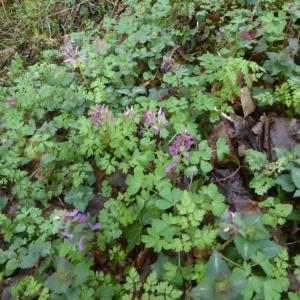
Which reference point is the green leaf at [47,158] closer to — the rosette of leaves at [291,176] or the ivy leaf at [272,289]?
the rosette of leaves at [291,176]

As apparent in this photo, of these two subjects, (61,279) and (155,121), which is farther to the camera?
(155,121)

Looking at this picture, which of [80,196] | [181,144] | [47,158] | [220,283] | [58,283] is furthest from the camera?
[47,158]

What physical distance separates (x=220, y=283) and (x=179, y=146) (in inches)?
34.9

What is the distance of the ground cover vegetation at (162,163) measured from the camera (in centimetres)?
205

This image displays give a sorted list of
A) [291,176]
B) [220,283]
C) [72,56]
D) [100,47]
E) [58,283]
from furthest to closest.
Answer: [100,47] < [72,56] < [291,176] < [58,283] < [220,283]

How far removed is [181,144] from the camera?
2455mm

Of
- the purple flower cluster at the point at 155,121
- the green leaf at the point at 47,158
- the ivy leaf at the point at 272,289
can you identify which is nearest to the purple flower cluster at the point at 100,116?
the purple flower cluster at the point at 155,121

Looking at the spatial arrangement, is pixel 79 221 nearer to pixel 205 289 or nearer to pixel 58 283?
pixel 58 283

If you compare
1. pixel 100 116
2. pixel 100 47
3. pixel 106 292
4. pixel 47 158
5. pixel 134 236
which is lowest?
pixel 106 292

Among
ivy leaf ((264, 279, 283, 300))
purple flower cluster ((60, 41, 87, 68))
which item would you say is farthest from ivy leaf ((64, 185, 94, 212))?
ivy leaf ((264, 279, 283, 300))

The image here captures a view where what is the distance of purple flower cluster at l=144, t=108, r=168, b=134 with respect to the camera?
2.58 meters

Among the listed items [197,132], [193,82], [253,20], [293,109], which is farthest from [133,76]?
[293,109]

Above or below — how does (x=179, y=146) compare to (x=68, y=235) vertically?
above

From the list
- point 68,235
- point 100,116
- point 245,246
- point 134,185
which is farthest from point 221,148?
point 68,235
